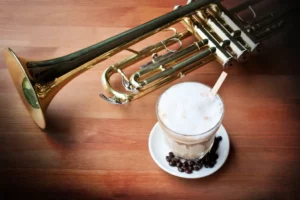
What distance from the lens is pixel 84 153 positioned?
2.61 feet

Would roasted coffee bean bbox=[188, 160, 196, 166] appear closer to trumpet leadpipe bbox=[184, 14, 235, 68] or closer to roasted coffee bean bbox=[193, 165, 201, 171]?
roasted coffee bean bbox=[193, 165, 201, 171]

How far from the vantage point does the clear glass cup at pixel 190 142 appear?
0.68 m

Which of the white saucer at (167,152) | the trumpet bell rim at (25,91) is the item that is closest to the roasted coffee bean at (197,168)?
the white saucer at (167,152)

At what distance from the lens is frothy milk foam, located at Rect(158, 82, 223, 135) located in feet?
2.27

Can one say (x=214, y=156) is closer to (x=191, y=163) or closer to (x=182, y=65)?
(x=191, y=163)

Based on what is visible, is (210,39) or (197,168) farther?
(210,39)

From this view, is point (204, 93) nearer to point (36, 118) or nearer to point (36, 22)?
point (36, 118)

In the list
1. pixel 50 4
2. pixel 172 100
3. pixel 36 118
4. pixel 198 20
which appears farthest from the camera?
pixel 50 4

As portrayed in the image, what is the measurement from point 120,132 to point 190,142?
0.19 m

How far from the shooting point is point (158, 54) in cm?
95

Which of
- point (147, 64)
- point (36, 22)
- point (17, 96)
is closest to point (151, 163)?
point (147, 64)

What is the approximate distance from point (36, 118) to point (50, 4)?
39 cm

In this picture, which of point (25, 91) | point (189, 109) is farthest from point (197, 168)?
point (25, 91)

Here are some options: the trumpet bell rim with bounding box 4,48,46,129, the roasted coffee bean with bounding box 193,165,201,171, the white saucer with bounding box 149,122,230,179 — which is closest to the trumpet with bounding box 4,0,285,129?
the trumpet bell rim with bounding box 4,48,46,129
